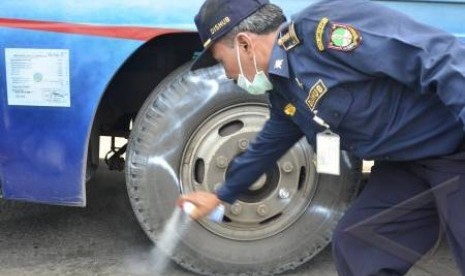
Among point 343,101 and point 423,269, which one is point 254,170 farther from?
point 423,269

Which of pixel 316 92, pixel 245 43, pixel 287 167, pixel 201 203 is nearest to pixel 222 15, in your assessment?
pixel 245 43

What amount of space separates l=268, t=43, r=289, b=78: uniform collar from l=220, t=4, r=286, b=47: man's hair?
2.6 inches

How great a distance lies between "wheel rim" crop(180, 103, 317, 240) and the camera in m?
3.00

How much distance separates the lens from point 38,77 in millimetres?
2848

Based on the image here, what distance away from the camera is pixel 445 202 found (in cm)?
207

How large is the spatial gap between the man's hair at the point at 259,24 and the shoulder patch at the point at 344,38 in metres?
0.20

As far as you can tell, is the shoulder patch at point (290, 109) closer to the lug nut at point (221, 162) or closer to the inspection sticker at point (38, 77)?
the lug nut at point (221, 162)

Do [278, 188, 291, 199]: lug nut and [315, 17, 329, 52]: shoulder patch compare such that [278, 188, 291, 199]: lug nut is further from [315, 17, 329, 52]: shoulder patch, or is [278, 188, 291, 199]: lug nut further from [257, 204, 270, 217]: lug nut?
[315, 17, 329, 52]: shoulder patch

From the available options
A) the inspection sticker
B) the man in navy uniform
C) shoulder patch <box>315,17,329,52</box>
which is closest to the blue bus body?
the inspection sticker

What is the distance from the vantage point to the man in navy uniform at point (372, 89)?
1.88 metres

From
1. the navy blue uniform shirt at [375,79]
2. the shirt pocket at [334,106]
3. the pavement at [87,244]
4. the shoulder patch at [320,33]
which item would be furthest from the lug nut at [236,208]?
the shoulder patch at [320,33]

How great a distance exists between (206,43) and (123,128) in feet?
5.23

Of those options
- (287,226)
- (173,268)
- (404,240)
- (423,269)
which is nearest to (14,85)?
(173,268)

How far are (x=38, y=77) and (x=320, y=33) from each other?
1380 mm
